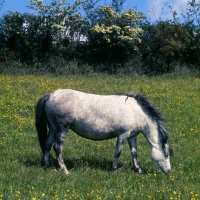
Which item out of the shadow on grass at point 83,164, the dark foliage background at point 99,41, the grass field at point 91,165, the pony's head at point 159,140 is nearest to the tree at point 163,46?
the dark foliage background at point 99,41

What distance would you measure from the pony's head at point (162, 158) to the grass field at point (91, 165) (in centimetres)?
19

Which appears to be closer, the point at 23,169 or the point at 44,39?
the point at 23,169

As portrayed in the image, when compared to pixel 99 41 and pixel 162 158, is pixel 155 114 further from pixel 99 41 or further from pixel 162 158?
pixel 99 41

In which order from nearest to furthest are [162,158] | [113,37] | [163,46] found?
[162,158], [163,46], [113,37]

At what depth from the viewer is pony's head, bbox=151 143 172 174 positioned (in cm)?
1034

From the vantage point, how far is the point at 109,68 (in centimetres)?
3381

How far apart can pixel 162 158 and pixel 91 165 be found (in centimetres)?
160

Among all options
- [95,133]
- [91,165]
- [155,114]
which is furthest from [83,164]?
[155,114]

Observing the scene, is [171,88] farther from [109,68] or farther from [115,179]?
[115,179]

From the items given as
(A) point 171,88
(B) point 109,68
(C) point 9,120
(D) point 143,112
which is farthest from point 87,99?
(B) point 109,68

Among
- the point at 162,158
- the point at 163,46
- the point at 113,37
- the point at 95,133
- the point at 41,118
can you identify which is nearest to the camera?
the point at 162,158

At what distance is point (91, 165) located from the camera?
10711mm

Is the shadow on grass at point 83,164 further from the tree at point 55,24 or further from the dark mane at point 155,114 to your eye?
the tree at point 55,24

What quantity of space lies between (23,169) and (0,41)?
25.0 metres
